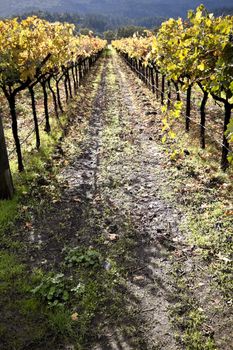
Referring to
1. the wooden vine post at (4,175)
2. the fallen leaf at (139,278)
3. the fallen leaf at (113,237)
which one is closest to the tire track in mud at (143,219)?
the fallen leaf at (139,278)

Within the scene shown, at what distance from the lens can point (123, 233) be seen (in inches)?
322

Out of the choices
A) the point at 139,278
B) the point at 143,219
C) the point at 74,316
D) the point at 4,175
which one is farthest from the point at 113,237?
the point at 4,175

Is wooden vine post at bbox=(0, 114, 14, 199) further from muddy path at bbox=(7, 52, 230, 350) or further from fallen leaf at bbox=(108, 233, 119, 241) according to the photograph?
fallen leaf at bbox=(108, 233, 119, 241)

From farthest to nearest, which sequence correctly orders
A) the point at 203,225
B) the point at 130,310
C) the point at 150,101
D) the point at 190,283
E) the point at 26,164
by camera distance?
1. the point at 150,101
2. the point at 26,164
3. the point at 203,225
4. the point at 190,283
5. the point at 130,310

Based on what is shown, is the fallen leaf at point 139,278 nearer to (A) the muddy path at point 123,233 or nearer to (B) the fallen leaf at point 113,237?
(A) the muddy path at point 123,233

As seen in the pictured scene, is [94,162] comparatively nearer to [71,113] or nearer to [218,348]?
[71,113]

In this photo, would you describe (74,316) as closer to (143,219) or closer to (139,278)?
(139,278)

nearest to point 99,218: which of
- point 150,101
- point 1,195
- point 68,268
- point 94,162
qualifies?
point 68,268

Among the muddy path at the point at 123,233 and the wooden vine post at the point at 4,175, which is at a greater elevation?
the wooden vine post at the point at 4,175

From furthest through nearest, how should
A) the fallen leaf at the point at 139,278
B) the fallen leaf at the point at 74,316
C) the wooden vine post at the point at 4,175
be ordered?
the wooden vine post at the point at 4,175, the fallen leaf at the point at 139,278, the fallen leaf at the point at 74,316

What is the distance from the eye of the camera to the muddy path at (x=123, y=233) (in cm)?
566

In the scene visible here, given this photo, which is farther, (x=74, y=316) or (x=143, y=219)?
(x=143, y=219)

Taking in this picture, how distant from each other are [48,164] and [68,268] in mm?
5671

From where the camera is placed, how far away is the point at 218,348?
5.19m
